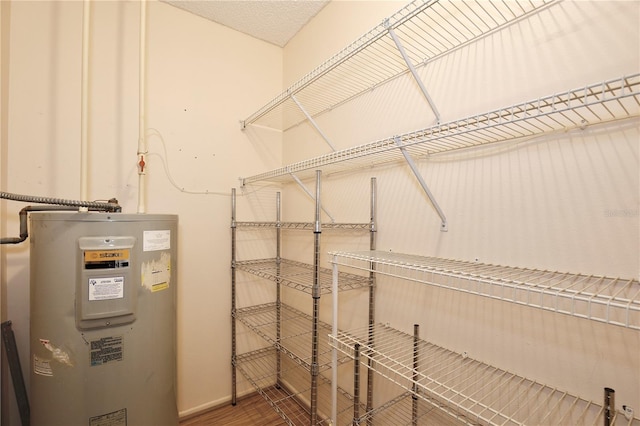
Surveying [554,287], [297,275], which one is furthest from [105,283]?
[554,287]

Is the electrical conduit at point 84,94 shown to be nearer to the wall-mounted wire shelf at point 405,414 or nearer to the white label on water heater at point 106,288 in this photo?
the white label on water heater at point 106,288

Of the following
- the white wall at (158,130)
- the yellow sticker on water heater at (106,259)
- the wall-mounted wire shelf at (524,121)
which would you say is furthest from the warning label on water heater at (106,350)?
the wall-mounted wire shelf at (524,121)

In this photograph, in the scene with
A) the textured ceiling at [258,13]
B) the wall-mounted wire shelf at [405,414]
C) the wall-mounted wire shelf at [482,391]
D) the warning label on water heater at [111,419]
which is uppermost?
the textured ceiling at [258,13]

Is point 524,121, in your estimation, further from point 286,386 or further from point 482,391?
point 286,386

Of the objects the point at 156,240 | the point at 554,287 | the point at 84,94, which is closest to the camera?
the point at 554,287

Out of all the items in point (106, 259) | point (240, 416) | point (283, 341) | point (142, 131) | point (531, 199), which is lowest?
point (240, 416)

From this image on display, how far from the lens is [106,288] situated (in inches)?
43.0

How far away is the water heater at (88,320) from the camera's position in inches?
41.6

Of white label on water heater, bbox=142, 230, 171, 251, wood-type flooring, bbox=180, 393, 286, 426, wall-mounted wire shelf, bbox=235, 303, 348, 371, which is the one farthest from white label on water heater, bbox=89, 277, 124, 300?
wood-type flooring, bbox=180, 393, 286, 426

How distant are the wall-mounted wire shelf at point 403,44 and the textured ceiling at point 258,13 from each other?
0.51 m

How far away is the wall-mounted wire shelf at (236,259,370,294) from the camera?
1485mm

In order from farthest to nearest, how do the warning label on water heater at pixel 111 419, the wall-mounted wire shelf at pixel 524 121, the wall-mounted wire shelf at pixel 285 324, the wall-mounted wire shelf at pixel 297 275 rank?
1. the wall-mounted wire shelf at pixel 285 324
2. the wall-mounted wire shelf at pixel 297 275
3. the warning label on water heater at pixel 111 419
4. the wall-mounted wire shelf at pixel 524 121

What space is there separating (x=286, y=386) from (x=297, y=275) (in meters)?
0.93

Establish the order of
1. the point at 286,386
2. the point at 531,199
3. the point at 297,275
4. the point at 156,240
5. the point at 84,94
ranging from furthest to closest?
the point at 286,386 < the point at 297,275 < the point at 84,94 < the point at 156,240 < the point at 531,199
